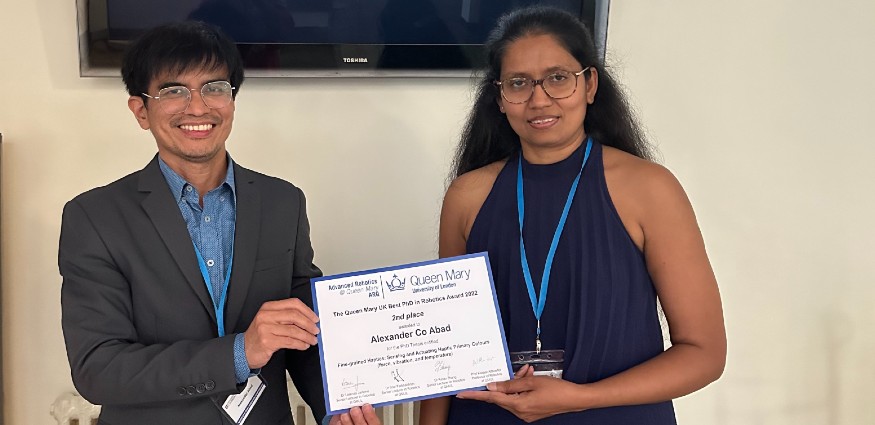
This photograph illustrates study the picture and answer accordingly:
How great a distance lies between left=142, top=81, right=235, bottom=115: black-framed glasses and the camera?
5.55ft

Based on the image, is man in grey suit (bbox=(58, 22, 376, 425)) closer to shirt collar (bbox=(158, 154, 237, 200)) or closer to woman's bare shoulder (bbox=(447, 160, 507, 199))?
shirt collar (bbox=(158, 154, 237, 200))

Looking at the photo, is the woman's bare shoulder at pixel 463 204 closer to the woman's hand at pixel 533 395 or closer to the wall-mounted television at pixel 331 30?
the woman's hand at pixel 533 395

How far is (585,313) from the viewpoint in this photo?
68.3 inches

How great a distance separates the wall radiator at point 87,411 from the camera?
8.47 ft

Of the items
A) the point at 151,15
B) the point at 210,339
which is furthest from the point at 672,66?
the point at 210,339

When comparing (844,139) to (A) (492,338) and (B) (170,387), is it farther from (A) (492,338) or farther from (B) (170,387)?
(B) (170,387)

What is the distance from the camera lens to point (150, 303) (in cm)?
170

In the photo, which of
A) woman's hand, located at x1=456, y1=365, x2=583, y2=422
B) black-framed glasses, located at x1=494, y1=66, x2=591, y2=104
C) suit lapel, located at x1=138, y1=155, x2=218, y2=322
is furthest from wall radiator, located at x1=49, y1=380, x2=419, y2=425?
black-framed glasses, located at x1=494, y1=66, x2=591, y2=104

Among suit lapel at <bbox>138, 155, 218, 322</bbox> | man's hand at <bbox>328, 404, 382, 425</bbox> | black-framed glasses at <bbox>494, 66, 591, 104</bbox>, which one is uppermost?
black-framed glasses at <bbox>494, 66, 591, 104</bbox>

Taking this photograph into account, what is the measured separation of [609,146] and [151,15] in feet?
4.51

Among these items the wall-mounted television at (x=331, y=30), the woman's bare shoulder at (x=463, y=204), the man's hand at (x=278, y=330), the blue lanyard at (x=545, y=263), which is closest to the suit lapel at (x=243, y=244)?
the man's hand at (x=278, y=330)

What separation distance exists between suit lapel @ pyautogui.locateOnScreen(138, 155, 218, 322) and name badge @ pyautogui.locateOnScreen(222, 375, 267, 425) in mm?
152

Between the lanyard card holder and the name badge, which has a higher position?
the lanyard card holder
